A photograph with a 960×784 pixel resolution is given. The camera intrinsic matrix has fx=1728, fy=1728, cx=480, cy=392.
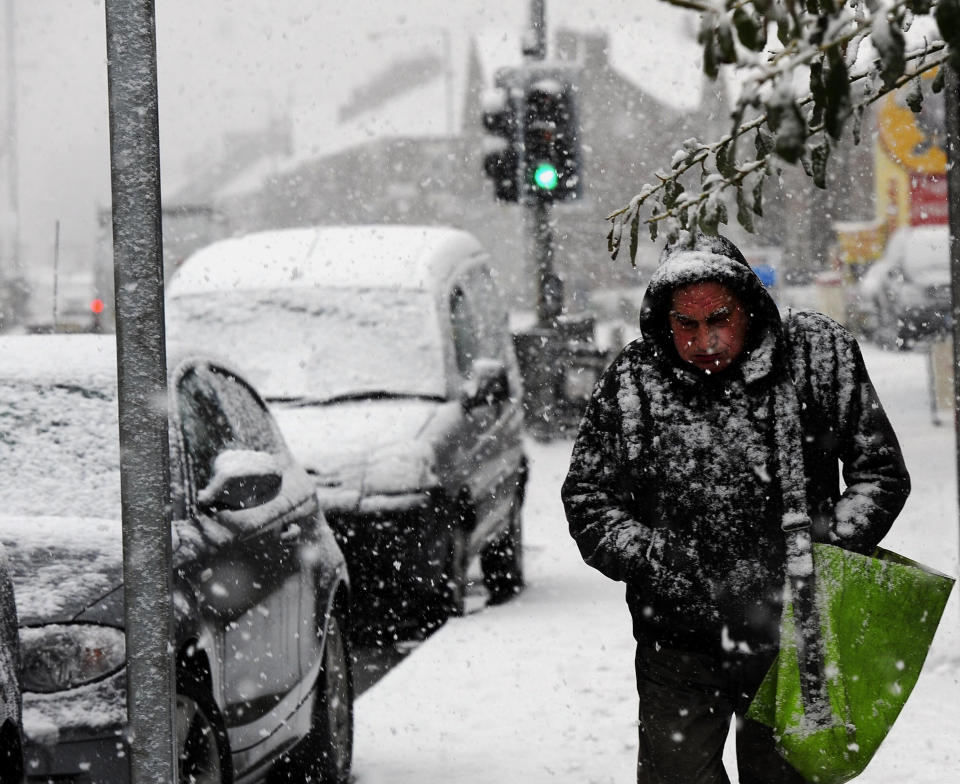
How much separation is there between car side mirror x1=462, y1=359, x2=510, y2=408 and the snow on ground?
1.13 meters

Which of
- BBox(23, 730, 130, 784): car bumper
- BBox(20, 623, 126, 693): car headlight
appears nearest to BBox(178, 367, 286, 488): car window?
BBox(20, 623, 126, 693): car headlight

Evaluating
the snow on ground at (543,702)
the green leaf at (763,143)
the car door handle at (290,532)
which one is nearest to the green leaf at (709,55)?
the green leaf at (763,143)

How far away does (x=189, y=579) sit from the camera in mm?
4621

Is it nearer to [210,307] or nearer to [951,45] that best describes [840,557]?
[951,45]

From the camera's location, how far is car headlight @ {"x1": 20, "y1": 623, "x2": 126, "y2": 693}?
4.23m

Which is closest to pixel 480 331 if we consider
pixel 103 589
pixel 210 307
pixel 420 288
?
pixel 420 288

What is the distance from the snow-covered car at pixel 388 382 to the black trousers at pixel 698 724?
4120mm

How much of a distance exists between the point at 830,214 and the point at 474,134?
58.7 ft

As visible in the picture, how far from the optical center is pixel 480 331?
395 inches

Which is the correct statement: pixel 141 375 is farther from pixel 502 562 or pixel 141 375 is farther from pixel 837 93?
pixel 502 562

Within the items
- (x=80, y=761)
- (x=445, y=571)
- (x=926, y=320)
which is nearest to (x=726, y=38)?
(x=80, y=761)

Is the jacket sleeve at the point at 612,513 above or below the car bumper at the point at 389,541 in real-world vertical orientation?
above

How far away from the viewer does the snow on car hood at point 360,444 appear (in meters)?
8.10

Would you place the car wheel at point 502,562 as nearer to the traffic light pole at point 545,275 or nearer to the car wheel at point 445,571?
the car wheel at point 445,571
